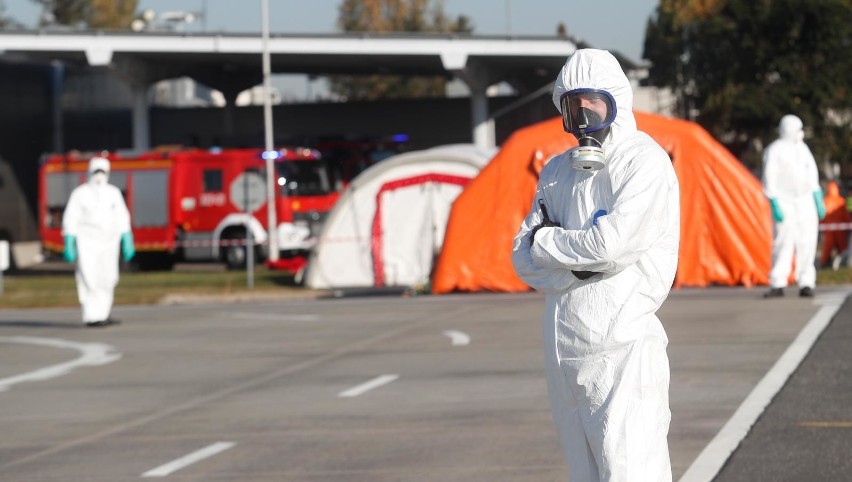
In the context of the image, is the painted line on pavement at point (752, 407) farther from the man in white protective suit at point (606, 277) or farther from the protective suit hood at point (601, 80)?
the protective suit hood at point (601, 80)

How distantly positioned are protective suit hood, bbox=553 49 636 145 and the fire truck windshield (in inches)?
1203

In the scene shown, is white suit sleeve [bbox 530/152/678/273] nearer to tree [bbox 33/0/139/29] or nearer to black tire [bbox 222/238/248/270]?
black tire [bbox 222/238/248/270]

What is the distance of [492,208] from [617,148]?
664 inches

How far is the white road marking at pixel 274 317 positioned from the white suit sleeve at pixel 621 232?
13.7 meters

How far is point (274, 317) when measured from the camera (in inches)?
766

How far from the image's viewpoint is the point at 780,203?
17.5m

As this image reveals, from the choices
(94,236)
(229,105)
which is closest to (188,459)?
(94,236)

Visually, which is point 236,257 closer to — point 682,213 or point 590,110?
point 682,213

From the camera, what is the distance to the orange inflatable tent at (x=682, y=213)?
21547 mm

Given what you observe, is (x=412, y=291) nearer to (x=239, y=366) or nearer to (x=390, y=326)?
(x=390, y=326)

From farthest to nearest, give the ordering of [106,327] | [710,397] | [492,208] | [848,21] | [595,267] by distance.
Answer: [848,21], [492,208], [106,327], [710,397], [595,267]

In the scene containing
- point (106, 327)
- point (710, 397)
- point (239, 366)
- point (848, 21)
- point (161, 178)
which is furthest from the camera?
point (848, 21)

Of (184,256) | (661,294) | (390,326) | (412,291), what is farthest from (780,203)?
(184,256)

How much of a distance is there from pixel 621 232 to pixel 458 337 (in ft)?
34.5
